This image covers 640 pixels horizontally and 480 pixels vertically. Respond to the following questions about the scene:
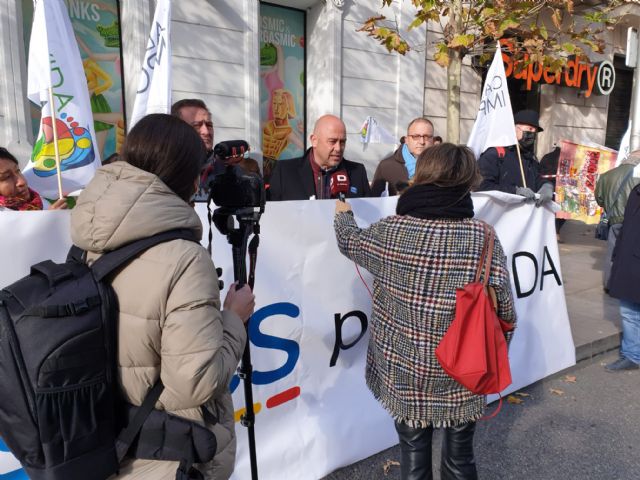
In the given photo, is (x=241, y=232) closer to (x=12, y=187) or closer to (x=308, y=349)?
(x=308, y=349)

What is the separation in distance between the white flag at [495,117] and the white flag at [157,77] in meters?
2.45

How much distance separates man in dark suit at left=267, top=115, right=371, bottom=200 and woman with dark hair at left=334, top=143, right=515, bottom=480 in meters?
1.35

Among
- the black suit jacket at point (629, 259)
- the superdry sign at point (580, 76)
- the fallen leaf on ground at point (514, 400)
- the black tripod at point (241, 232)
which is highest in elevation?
the superdry sign at point (580, 76)

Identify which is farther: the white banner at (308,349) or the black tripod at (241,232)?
the white banner at (308,349)

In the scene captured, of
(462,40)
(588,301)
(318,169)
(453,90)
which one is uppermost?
(462,40)

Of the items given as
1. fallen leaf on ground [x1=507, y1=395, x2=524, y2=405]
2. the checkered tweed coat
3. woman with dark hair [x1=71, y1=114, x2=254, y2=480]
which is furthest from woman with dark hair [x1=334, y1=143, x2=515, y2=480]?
fallen leaf on ground [x1=507, y1=395, x2=524, y2=405]

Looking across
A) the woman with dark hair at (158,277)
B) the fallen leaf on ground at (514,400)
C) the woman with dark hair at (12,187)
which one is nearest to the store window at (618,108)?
the fallen leaf on ground at (514,400)

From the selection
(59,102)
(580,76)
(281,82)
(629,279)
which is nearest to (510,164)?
(629,279)

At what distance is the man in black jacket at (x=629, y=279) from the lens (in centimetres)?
420

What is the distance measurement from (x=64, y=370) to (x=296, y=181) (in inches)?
102

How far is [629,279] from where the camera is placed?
4.22 meters

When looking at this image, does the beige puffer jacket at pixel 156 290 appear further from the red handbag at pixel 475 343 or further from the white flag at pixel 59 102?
the white flag at pixel 59 102

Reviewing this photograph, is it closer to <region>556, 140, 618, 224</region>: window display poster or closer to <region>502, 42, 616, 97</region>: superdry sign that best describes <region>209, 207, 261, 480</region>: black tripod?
<region>556, 140, 618, 224</region>: window display poster

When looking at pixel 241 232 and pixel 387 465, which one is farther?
pixel 387 465
